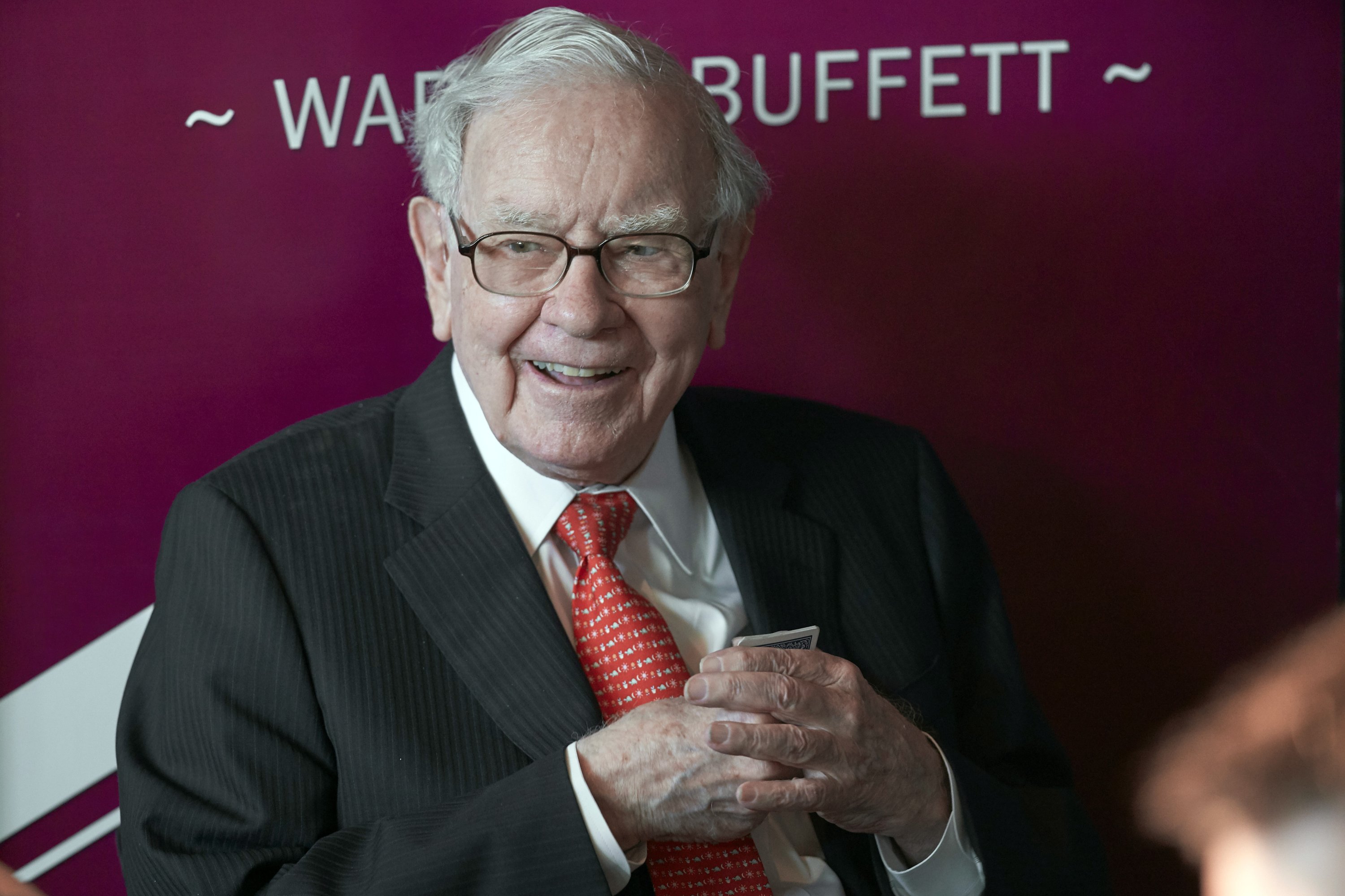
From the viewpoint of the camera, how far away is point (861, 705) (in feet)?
5.02

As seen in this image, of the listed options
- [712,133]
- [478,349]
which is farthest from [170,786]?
[712,133]

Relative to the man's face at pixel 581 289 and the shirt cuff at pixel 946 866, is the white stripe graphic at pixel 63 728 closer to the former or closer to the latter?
the man's face at pixel 581 289

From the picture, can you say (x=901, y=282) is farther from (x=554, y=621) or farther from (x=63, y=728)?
(x=63, y=728)

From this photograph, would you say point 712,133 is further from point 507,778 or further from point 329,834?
point 329,834

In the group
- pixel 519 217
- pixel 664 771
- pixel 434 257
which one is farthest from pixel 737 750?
pixel 434 257

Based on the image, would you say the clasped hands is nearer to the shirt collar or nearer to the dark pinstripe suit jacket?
the dark pinstripe suit jacket

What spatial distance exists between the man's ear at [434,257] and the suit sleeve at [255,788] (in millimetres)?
418

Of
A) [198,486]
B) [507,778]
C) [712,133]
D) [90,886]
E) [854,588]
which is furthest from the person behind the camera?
[90,886]

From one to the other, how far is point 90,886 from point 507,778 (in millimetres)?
1176

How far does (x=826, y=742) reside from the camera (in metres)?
1.48

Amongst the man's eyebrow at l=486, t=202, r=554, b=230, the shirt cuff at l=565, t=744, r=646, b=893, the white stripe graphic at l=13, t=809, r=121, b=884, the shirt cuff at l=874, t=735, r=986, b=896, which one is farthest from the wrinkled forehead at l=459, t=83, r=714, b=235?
the white stripe graphic at l=13, t=809, r=121, b=884

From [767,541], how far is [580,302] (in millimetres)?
519

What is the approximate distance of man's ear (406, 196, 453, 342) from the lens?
1.83 m

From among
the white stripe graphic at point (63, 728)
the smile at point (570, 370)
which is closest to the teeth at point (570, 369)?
the smile at point (570, 370)
